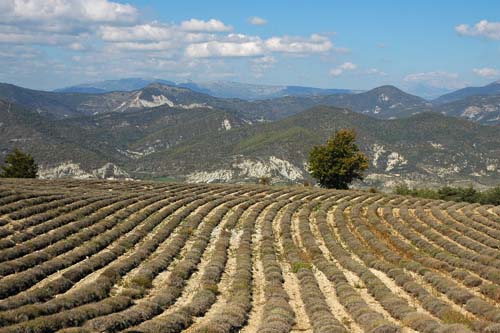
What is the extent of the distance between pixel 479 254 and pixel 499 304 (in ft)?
29.1

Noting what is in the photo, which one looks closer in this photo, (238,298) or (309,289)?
(238,298)

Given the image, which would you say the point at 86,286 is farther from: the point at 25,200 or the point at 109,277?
the point at 25,200

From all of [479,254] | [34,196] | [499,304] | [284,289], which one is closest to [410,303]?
[499,304]

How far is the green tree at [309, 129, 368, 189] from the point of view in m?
72.8

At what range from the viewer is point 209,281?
21578 mm

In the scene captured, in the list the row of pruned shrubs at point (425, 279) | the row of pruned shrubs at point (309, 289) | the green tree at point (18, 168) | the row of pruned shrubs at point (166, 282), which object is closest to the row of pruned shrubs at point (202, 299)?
the row of pruned shrubs at point (166, 282)

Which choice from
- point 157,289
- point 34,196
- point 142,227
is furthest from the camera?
point 34,196

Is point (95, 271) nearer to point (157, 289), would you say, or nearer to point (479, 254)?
point (157, 289)

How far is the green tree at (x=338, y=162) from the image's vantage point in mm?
72794

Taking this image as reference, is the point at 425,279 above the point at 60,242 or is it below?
below

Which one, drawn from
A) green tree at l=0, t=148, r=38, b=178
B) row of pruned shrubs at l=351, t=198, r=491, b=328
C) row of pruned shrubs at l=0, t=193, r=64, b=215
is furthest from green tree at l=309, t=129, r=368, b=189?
green tree at l=0, t=148, r=38, b=178

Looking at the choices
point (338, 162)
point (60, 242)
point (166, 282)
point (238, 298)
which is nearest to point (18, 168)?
point (338, 162)

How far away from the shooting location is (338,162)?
73.1m

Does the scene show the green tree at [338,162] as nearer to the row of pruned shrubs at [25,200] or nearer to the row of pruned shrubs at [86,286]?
the row of pruned shrubs at [86,286]
